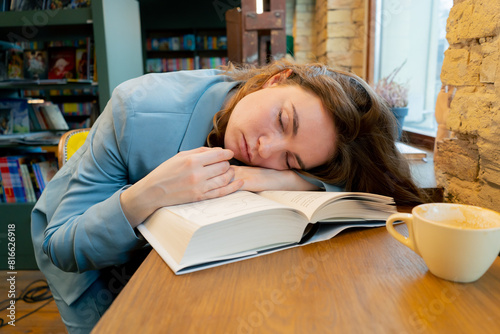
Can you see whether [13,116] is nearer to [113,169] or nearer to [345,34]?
[113,169]

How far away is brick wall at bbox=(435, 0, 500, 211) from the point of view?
0.85 metres

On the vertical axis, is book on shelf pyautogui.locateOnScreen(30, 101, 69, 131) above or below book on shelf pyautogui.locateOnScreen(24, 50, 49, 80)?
below

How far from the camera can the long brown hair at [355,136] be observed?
3.12 ft

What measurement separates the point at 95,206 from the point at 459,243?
2.36ft

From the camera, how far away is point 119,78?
2.41 m

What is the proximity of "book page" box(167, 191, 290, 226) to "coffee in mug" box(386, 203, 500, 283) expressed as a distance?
0.72ft

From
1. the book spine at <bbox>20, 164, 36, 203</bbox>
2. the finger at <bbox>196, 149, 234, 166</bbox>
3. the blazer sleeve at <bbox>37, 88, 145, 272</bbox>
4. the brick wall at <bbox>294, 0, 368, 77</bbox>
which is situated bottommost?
the book spine at <bbox>20, 164, 36, 203</bbox>

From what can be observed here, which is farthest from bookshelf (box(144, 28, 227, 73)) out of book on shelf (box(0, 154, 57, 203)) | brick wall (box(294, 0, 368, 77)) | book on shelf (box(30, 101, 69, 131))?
book on shelf (box(0, 154, 57, 203))

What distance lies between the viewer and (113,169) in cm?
97

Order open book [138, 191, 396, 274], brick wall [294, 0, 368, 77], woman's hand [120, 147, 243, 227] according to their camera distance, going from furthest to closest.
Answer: brick wall [294, 0, 368, 77]
woman's hand [120, 147, 243, 227]
open book [138, 191, 396, 274]

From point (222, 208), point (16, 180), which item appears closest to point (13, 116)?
point (16, 180)

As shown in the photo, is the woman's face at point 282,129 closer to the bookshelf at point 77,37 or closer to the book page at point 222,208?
the book page at point 222,208

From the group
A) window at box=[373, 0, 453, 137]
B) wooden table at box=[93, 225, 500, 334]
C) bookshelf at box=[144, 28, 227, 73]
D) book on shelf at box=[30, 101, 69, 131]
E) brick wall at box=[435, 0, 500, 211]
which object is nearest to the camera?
wooden table at box=[93, 225, 500, 334]

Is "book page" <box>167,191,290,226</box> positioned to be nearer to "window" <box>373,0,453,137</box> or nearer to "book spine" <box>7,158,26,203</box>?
"window" <box>373,0,453,137</box>
